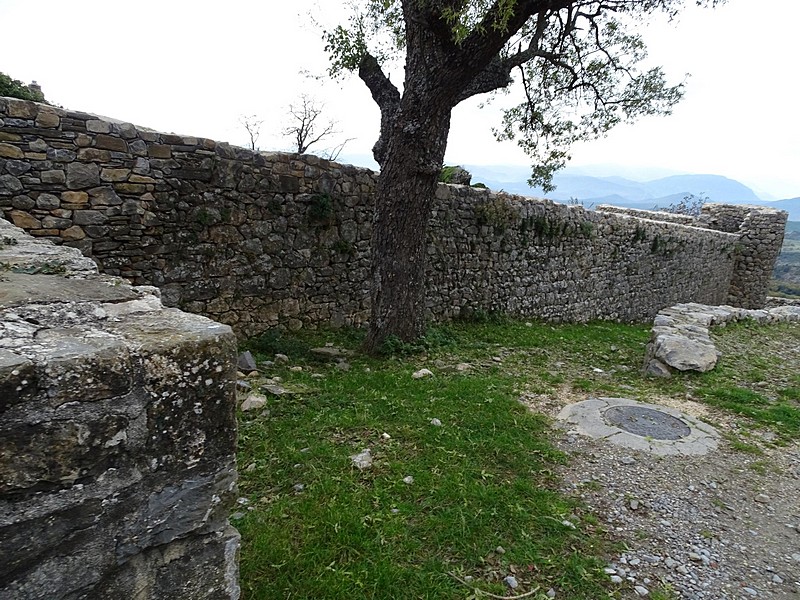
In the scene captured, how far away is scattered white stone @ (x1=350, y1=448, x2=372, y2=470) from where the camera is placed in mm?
3371

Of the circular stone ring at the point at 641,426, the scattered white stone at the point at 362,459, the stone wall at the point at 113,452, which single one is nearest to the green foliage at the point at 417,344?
the circular stone ring at the point at 641,426

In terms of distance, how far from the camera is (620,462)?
372 cm

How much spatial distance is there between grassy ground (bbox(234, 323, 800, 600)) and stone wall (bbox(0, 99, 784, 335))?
1.12 m

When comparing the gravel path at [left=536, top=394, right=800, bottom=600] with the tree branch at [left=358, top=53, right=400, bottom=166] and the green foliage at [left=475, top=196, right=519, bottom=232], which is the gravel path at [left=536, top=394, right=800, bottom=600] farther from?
the green foliage at [left=475, top=196, right=519, bottom=232]

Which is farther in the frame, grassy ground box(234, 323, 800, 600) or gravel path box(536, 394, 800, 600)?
gravel path box(536, 394, 800, 600)

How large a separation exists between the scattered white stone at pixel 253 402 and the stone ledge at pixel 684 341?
15.3 ft

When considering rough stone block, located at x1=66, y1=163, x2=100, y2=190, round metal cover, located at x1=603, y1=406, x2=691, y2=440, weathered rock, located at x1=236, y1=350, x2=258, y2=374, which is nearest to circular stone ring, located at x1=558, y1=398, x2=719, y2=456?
round metal cover, located at x1=603, y1=406, x2=691, y2=440

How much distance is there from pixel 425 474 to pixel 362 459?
1.54 ft

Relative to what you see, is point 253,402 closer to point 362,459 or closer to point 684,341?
point 362,459

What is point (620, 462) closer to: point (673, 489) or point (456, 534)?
point (673, 489)

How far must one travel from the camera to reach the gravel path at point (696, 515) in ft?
8.39

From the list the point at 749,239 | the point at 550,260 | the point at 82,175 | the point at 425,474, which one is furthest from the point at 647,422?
the point at 749,239

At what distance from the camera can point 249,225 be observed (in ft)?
20.5

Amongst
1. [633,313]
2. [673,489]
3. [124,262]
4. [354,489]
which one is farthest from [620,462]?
[633,313]
